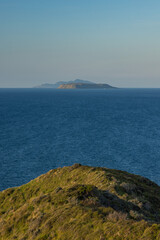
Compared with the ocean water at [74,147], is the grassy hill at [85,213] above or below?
above

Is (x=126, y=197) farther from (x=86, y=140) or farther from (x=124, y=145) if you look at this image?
(x=86, y=140)

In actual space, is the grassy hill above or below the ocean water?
above

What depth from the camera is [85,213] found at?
749 inches

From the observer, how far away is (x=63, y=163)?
6569 cm

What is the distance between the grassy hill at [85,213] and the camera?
1647 centimetres

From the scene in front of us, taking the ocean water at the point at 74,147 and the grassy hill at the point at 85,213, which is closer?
the grassy hill at the point at 85,213

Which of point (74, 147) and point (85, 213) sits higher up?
point (85, 213)

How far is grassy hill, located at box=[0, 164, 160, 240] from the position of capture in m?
16.5

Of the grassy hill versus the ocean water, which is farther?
the ocean water

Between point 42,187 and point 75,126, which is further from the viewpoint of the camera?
point 75,126

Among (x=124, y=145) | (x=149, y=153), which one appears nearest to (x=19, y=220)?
(x=149, y=153)

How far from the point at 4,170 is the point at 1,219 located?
115ft

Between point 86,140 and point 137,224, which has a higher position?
point 137,224

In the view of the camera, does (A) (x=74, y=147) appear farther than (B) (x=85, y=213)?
Yes
